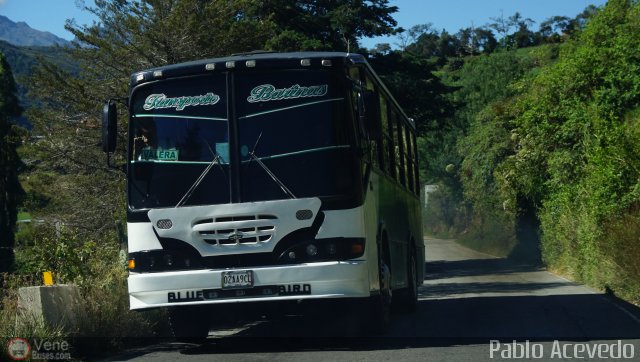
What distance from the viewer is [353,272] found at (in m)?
10.1

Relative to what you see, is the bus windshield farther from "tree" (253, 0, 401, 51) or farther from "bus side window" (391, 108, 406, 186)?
"tree" (253, 0, 401, 51)

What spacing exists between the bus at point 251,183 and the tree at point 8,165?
25.4 m

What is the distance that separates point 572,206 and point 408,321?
1387 cm

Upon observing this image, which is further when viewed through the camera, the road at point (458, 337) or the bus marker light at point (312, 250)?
the bus marker light at point (312, 250)

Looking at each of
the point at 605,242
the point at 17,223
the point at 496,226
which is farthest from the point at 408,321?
the point at 496,226

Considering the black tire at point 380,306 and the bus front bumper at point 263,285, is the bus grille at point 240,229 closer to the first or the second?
the bus front bumper at point 263,285

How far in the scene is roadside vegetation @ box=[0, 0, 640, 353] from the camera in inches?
567

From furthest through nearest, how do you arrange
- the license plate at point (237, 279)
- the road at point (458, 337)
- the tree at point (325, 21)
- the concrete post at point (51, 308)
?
the tree at point (325, 21)
the concrete post at point (51, 308)
the license plate at point (237, 279)
the road at point (458, 337)

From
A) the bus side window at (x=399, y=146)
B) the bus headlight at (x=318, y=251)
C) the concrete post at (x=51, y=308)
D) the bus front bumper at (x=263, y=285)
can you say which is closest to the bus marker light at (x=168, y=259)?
the bus front bumper at (x=263, y=285)

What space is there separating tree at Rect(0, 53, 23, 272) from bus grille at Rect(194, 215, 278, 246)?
2604cm

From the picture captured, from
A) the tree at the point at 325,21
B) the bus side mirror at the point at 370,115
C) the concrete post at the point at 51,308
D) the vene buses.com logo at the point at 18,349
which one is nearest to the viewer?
the vene buses.com logo at the point at 18,349

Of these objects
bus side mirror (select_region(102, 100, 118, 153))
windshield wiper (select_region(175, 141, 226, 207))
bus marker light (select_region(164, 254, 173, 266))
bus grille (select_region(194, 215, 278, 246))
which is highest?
bus side mirror (select_region(102, 100, 118, 153))

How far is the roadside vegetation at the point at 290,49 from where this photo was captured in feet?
47.2

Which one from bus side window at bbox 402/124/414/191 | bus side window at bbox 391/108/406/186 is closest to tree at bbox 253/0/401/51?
bus side window at bbox 402/124/414/191
